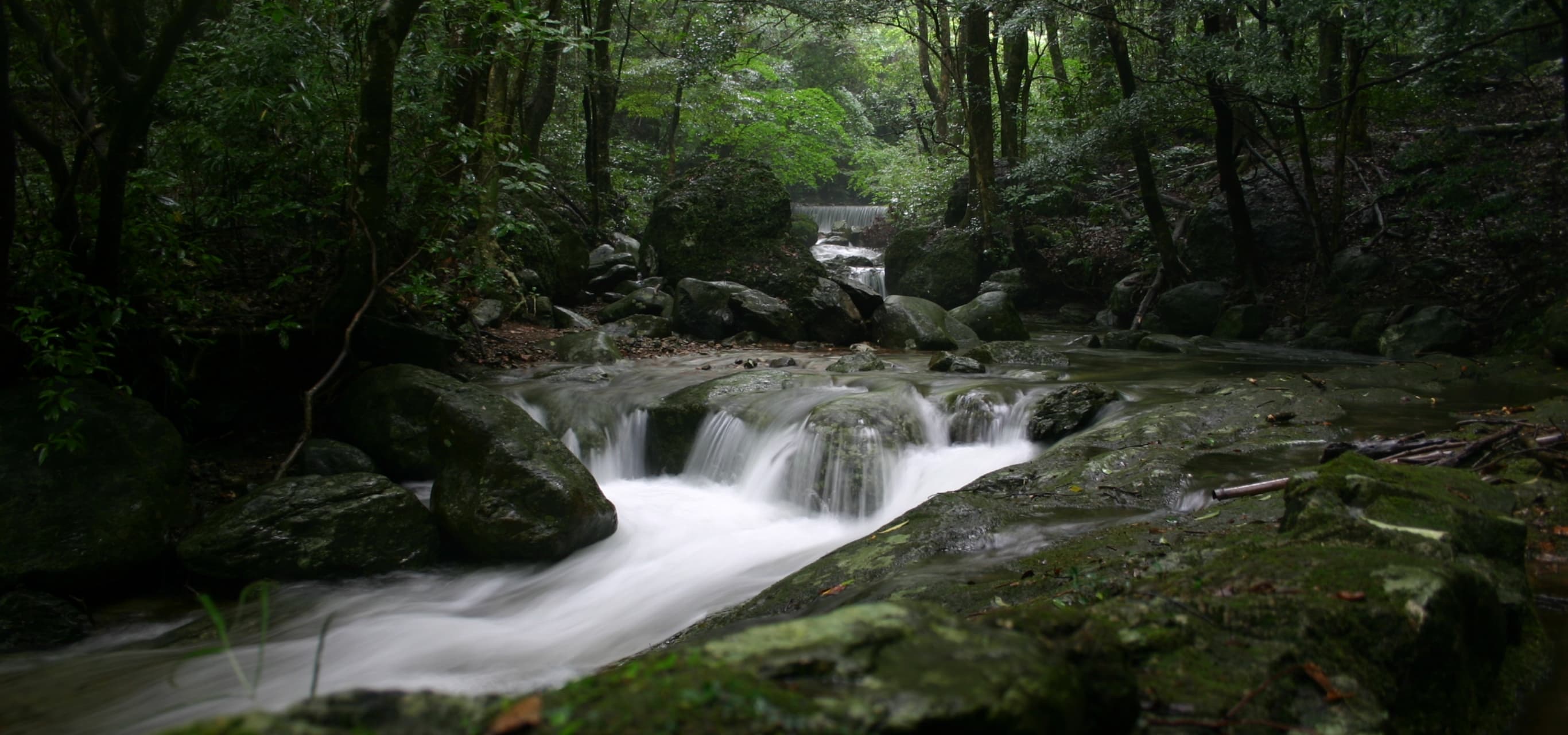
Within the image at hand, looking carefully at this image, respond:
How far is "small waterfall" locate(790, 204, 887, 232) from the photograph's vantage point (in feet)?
113

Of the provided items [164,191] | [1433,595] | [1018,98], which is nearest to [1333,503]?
[1433,595]

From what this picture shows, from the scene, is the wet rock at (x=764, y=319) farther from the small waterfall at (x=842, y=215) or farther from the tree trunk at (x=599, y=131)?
the small waterfall at (x=842, y=215)

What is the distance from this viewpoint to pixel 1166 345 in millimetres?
12156

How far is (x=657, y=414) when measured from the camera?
819 centimetres

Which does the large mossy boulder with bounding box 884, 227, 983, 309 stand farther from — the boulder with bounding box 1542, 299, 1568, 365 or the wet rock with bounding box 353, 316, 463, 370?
the wet rock with bounding box 353, 316, 463, 370

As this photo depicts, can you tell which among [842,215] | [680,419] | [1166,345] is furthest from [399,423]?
[842,215]

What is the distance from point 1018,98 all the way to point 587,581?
61.2ft

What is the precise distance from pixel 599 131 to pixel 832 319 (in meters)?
8.66

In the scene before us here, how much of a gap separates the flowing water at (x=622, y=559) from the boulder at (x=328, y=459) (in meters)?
1.25

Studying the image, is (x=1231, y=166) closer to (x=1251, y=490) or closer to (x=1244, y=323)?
(x=1244, y=323)

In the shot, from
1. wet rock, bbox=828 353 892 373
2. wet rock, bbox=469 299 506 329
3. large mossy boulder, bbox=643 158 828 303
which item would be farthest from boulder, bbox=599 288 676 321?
wet rock, bbox=828 353 892 373

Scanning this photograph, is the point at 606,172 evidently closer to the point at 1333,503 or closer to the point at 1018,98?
the point at 1018,98

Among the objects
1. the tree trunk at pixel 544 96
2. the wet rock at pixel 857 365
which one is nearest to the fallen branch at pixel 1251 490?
the wet rock at pixel 857 365

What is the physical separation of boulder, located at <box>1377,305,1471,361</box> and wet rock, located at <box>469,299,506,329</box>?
460 inches
